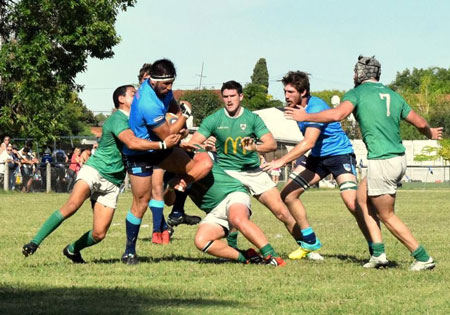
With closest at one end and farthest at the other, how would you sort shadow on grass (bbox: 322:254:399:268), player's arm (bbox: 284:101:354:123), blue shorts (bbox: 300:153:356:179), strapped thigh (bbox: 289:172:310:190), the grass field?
the grass field, player's arm (bbox: 284:101:354:123), shadow on grass (bbox: 322:254:399:268), blue shorts (bbox: 300:153:356:179), strapped thigh (bbox: 289:172:310:190)

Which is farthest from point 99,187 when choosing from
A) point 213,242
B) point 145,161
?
point 213,242

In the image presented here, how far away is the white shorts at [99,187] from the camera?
9.92 metres

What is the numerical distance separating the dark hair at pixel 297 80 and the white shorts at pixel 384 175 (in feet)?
5.28

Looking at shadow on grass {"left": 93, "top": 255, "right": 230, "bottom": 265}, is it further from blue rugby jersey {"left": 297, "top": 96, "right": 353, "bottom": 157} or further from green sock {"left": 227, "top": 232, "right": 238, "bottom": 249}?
blue rugby jersey {"left": 297, "top": 96, "right": 353, "bottom": 157}

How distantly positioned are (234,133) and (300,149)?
2.91 ft

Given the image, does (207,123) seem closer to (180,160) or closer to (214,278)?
(180,160)

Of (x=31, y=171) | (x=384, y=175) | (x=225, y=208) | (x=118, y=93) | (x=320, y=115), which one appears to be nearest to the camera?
(x=320, y=115)

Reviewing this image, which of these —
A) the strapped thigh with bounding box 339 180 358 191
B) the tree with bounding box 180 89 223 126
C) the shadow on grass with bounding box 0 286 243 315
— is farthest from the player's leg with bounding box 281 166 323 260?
the tree with bounding box 180 89 223 126

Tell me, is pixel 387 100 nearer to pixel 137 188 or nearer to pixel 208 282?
pixel 208 282

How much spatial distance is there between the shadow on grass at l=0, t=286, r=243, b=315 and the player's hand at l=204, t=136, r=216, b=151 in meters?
3.12

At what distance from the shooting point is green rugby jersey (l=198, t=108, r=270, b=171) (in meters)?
10.7

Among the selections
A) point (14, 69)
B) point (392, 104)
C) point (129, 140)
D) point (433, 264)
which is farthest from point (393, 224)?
point (14, 69)

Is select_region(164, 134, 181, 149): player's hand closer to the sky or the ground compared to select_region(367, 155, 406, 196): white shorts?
closer to the sky

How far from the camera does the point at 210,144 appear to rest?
425 inches
